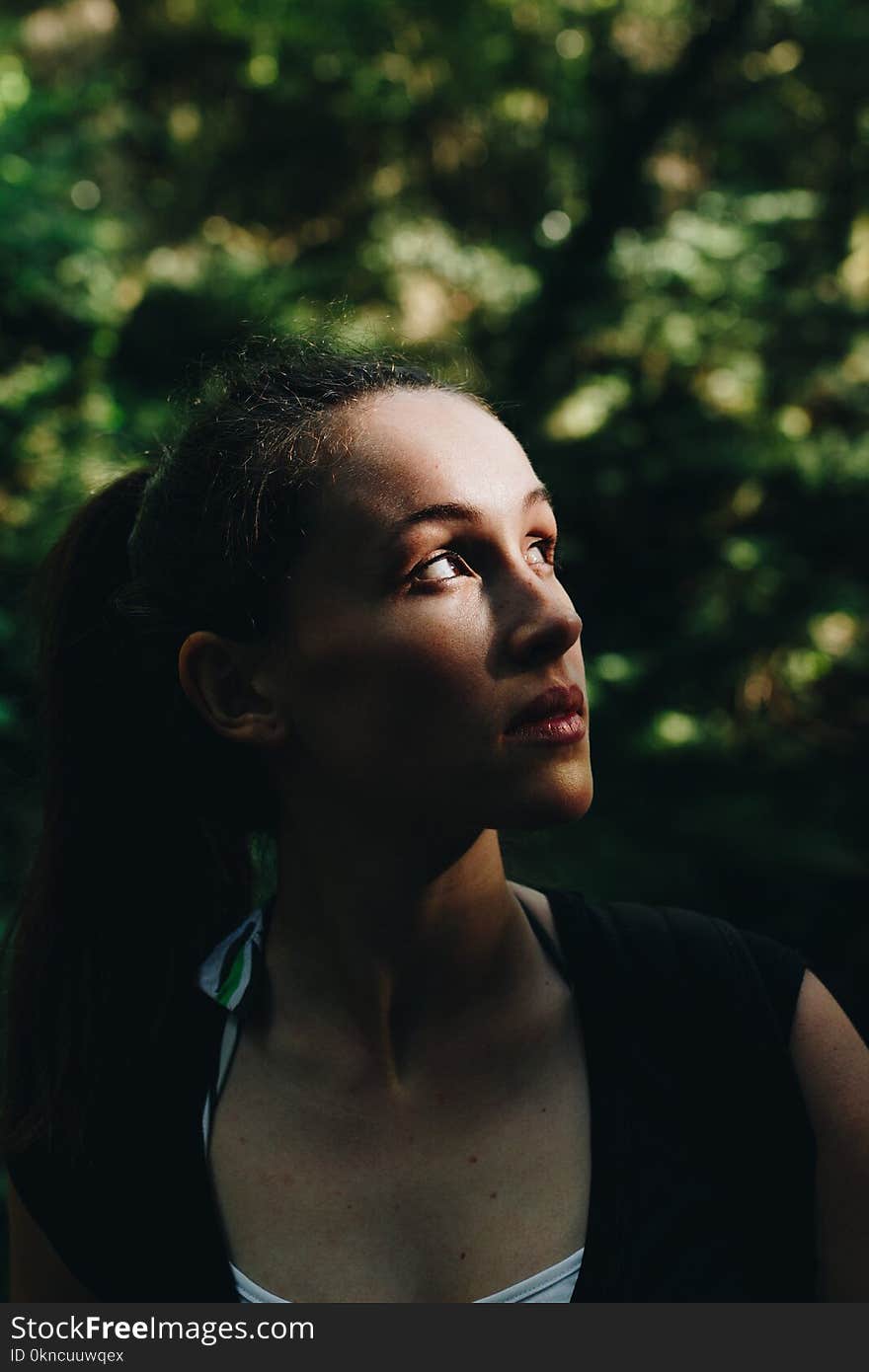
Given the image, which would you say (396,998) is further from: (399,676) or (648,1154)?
(399,676)

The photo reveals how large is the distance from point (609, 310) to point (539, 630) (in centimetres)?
598

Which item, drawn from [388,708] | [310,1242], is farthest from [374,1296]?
[388,708]

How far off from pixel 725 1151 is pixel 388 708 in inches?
30.1

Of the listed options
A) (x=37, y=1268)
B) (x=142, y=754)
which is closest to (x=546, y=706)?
(x=142, y=754)

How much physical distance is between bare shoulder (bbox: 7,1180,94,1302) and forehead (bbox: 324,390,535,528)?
1138mm

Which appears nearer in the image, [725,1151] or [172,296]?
[725,1151]

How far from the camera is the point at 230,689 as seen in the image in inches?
66.3

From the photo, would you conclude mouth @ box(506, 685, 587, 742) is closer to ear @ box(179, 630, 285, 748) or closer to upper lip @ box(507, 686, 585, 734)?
upper lip @ box(507, 686, 585, 734)

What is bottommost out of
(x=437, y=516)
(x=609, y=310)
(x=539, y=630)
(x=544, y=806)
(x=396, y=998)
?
(x=396, y=998)

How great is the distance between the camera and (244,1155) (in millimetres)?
1614

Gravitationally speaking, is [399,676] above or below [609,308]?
below

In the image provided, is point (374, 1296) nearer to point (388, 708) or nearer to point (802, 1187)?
point (802, 1187)

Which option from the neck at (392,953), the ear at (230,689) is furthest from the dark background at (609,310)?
the ear at (230,689)

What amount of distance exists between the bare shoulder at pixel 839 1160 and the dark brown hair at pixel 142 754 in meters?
0.92
